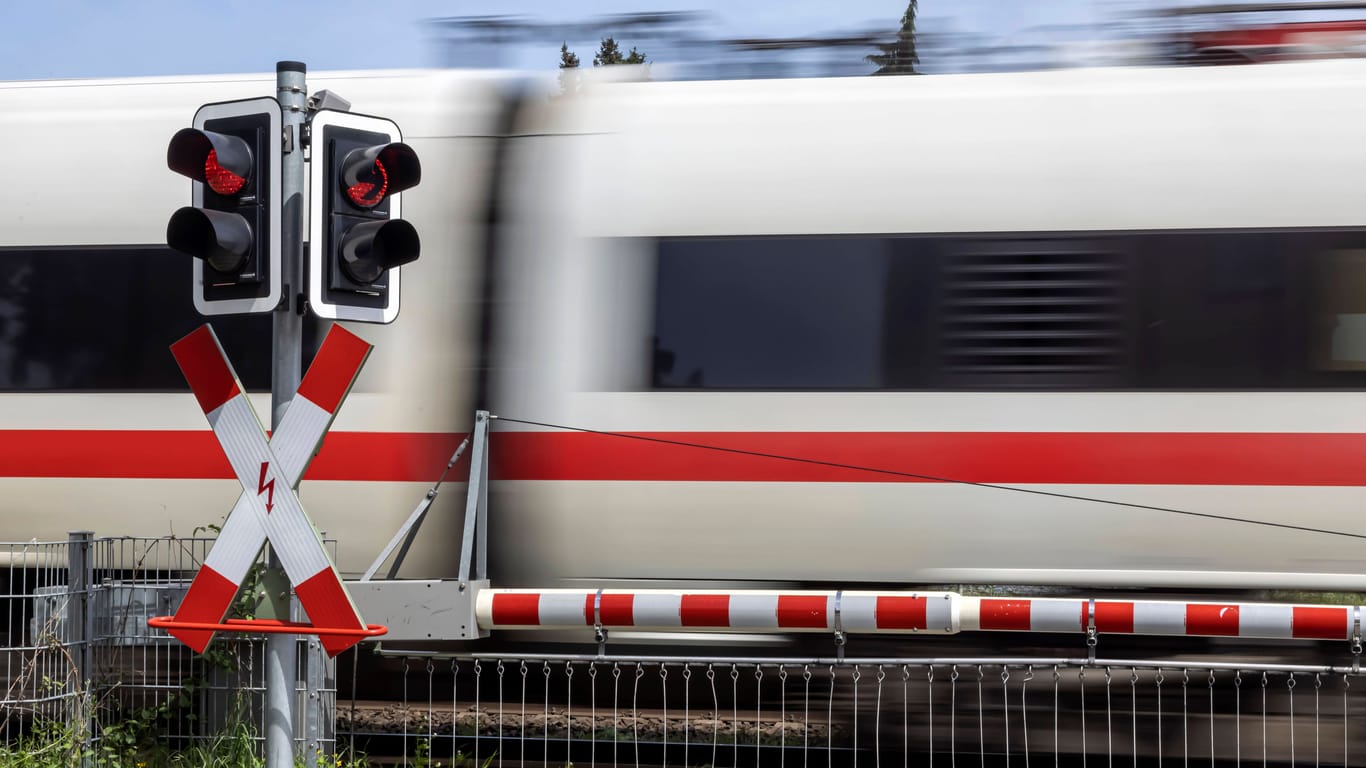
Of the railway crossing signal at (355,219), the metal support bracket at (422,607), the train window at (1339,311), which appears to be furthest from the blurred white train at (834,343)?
the railway crossing signal at (355,219)

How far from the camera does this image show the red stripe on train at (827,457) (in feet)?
21.3

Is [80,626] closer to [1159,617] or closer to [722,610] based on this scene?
[722,610]

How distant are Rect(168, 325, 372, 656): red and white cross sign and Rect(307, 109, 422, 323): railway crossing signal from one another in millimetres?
199

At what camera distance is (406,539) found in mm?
7031

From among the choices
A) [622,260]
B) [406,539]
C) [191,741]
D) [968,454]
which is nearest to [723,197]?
[622,260]

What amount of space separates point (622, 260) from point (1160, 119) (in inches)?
104

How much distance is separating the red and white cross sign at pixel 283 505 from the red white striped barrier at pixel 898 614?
191 centimetres

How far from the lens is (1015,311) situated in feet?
22.0

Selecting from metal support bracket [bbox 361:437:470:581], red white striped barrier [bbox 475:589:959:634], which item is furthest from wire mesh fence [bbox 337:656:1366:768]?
metal support bracket [bbox 361:437:470:581]

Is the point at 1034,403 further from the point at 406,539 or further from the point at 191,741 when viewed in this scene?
the point at 191,741

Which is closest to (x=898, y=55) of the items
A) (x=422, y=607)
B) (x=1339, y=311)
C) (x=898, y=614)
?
(x=1339, y=311)

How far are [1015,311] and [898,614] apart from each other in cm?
162

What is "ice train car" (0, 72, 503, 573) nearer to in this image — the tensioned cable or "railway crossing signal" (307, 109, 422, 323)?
the tensioned cable

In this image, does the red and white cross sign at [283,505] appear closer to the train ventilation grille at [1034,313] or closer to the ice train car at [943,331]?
the ice train car at [943,331]
